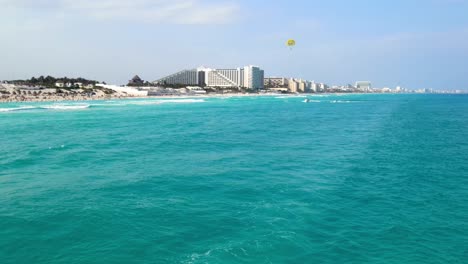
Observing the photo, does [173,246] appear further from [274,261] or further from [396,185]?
[396,185]

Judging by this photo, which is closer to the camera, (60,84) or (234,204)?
(234,204)

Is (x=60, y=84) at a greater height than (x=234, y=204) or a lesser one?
greater

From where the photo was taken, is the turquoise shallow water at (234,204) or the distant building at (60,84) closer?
the turquoise shallow water at (234,204)

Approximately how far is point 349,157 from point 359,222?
1088 centimetres

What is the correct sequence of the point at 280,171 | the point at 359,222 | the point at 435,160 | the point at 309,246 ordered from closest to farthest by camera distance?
the point at 309,246, the point at 359,222, the point at 280,171, the point at 435,160

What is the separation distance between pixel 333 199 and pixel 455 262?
516 cm

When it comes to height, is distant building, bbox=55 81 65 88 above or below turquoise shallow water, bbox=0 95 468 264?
above

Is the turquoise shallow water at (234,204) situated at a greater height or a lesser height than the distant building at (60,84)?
lesser

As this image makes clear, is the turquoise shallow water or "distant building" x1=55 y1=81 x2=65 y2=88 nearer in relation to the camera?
the turquoise shallow water

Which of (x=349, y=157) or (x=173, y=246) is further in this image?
(x=349, y=157)

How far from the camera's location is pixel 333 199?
14.2m

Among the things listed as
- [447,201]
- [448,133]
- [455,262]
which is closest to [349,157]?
[447,201]

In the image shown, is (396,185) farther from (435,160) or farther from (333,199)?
(435,160)

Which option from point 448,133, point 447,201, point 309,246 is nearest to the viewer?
point 309,246
